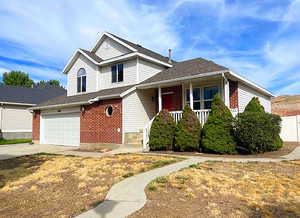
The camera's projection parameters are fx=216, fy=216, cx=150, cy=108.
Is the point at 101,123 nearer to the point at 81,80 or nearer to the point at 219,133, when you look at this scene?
the point at 81,80

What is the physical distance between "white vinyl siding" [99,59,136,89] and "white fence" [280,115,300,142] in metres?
10.4

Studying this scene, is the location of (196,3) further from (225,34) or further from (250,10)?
(225,34)

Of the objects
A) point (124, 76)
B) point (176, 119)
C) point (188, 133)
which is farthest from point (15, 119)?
point (188, 133)

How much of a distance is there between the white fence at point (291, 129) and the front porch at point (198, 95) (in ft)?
16.7

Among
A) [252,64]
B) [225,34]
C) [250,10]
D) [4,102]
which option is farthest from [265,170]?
[4,102]

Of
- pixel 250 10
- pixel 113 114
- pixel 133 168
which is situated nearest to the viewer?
pixel 133 168

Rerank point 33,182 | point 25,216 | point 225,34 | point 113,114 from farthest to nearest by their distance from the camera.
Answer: point 225,34
point 113,114
point 33,182
point 25,216

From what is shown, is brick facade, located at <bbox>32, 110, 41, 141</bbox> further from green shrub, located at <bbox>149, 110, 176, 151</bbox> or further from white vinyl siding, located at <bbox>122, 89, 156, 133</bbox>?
green shrub, located at <bbox>149, 110, 176, 151</bbox>

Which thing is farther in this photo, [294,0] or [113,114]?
[113,114]

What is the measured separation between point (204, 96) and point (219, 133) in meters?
3.69

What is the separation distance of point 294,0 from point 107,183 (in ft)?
37.2

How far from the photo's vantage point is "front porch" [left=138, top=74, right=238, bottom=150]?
1097 cm

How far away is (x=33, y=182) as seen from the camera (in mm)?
5816

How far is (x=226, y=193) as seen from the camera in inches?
169
